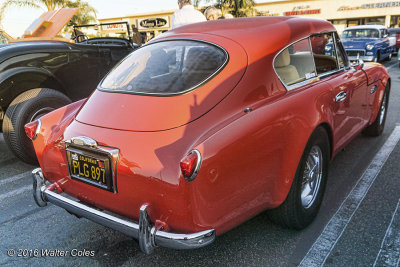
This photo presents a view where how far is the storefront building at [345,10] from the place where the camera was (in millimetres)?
27828

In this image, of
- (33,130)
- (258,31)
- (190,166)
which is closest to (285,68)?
(258,31)

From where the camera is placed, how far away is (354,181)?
10.4 feet

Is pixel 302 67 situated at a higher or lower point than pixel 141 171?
higher

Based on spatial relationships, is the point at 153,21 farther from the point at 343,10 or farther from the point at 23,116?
the point at 23,116

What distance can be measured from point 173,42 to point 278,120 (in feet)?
3.59

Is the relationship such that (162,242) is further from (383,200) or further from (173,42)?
(383,200)

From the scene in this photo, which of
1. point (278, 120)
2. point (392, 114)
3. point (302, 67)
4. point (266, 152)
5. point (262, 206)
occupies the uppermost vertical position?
point (302, 67)

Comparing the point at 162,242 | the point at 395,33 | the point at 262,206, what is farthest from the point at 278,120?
the point at 395,33

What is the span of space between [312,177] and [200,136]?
125 centimetres

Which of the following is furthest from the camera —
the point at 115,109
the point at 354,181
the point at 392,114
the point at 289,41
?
the point at 392,114

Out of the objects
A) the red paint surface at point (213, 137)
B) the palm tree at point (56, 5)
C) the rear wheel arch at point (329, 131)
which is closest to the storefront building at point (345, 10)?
the palm tree at point (56, 5)

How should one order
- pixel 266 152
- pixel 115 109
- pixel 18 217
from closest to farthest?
pixel 266 152, pixel 115 109, pixel 18 217
